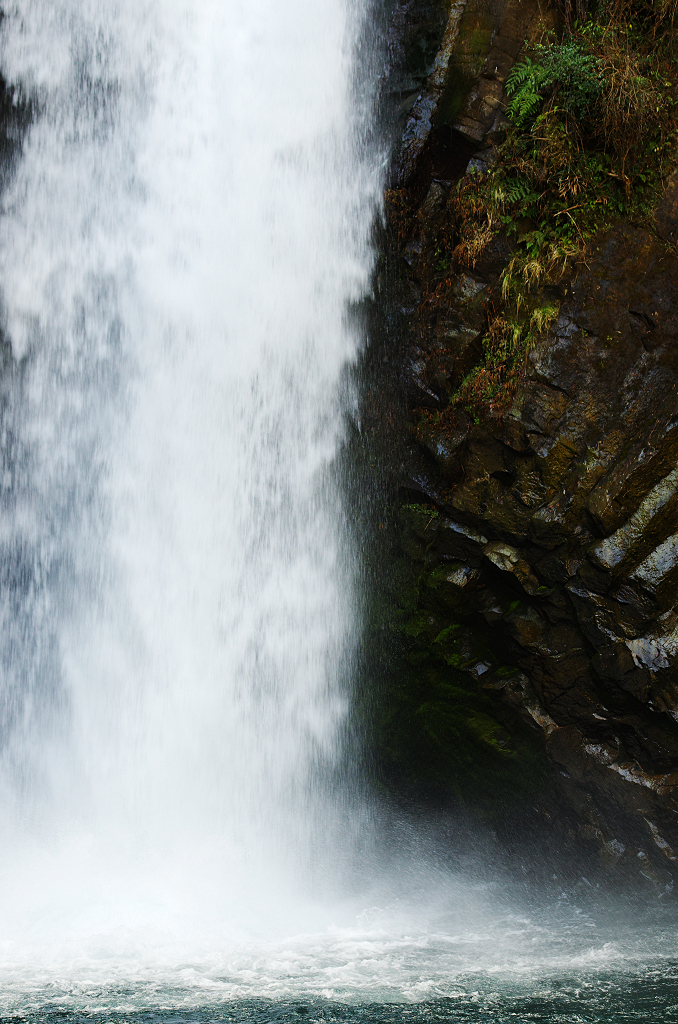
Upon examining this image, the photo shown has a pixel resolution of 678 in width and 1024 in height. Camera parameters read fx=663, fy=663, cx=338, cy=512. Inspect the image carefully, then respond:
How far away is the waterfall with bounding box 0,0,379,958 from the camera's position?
6.39m

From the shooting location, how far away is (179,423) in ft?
21.6

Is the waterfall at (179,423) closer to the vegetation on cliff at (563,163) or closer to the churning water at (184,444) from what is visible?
the churning water at (184,444)

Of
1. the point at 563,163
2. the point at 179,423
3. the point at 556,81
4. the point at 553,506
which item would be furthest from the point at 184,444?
the point at 556,81

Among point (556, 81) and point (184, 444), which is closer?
point (556, 81)

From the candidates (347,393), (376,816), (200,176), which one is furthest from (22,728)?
(200,176)

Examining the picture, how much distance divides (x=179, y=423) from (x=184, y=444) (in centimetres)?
22

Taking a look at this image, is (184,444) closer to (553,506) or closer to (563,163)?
(553,506)

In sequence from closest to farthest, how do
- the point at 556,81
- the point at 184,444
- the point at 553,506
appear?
the point at 553,506, the point at 556,81, the point at 184,444

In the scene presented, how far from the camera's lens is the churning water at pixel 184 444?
20.9 feet

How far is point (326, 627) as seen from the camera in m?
6.45

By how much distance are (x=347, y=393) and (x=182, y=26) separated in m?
4.16

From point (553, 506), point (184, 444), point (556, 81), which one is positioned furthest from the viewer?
point (184, 444)

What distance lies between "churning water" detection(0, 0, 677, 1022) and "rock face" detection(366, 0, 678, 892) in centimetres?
84

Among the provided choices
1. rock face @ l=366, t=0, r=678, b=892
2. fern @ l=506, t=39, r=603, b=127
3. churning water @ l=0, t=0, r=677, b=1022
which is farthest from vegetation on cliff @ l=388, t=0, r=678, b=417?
churning water @ l=0, t=0, r=677, b=1022
